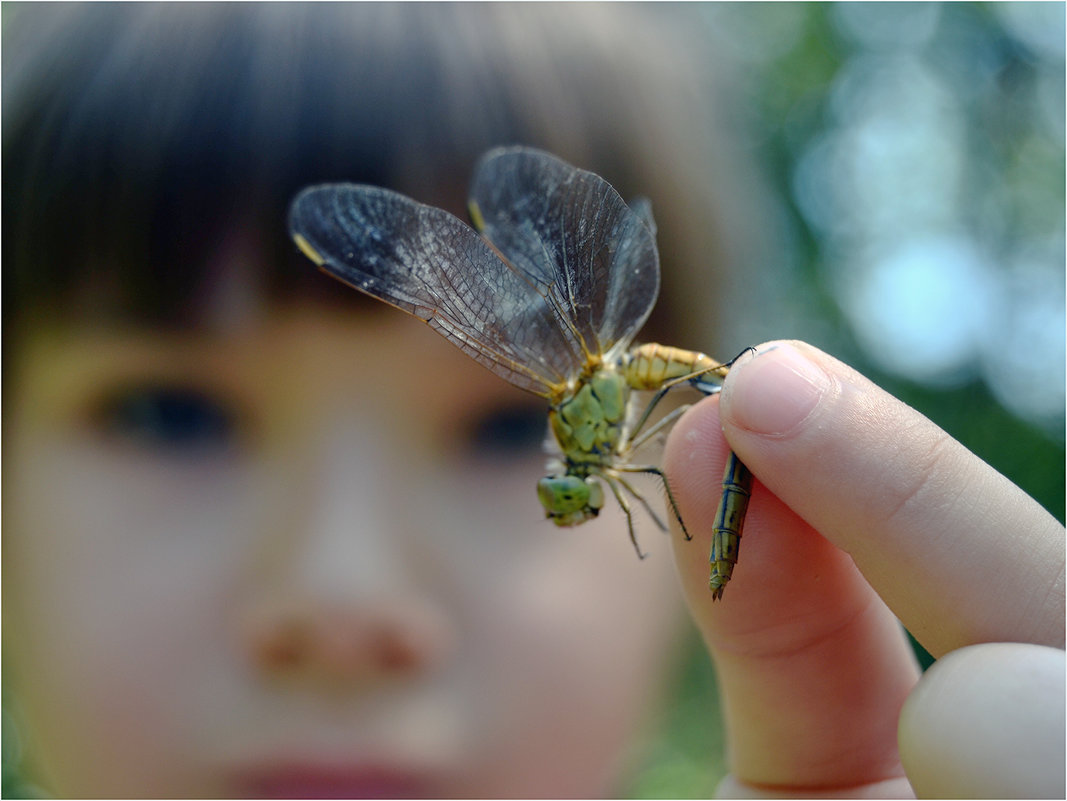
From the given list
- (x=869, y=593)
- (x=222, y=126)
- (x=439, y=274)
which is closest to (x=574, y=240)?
(x=439, y=274)

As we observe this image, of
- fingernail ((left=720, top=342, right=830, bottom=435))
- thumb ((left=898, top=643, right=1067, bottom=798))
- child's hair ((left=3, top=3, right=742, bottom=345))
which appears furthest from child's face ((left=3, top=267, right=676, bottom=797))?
thumb ((left=898, top=643, right=1067, bottom=798))

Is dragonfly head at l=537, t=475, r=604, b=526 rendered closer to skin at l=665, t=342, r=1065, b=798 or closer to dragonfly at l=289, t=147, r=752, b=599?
dragonfly at l=289, t=147, r=752, b=599

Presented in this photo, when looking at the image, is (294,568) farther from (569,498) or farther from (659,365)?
(659,365)

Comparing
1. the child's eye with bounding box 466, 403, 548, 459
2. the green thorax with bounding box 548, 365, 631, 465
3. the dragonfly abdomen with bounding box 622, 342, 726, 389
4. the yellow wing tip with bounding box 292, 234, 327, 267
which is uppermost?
the yellow wing tip with bounding box 292, 234, 327, 267

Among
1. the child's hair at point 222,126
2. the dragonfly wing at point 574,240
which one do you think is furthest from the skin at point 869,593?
the child's hair at point 222,126

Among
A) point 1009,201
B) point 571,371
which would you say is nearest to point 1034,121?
point 1009,201
